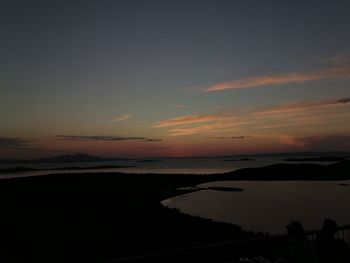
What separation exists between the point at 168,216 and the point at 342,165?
81539mm

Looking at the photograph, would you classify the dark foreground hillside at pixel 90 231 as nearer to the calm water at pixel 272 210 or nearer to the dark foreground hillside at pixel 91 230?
the dark foreground hillside at pixel 91 230

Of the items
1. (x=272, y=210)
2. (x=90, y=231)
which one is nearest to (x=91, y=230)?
(x=90, y=231)

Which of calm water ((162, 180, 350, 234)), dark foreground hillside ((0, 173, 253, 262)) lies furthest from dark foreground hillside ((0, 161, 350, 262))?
calm water ((162, 180, 350, 234))

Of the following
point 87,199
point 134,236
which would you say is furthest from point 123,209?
point 134,236

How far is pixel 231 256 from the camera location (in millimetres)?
A: 7727

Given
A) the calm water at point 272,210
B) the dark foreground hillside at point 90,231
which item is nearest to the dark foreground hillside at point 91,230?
the dark foreground hillside at point 90,231

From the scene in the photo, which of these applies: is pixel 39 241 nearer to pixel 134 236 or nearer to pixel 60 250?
pixel 60 250

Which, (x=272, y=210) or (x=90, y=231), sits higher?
(x=90, y=231)

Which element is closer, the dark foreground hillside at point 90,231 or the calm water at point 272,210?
the dark foreground hillside at point 90,231

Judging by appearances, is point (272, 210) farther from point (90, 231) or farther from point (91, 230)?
point (90, 231)

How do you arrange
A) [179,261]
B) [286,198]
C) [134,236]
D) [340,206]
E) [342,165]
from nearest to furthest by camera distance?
[179,261] → [134,236] → [340,206] → [286,198] → [342,165]

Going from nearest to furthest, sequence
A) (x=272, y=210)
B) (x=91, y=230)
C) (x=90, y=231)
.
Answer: (x=90, y=231)
(x=91, y=230)
(x=272, y=210)

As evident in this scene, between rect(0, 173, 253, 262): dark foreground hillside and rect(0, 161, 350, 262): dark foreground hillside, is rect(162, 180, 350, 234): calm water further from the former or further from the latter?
rect(0, 161, 350, 262): dark foreground hillside

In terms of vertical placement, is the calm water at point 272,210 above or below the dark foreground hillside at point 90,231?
below
